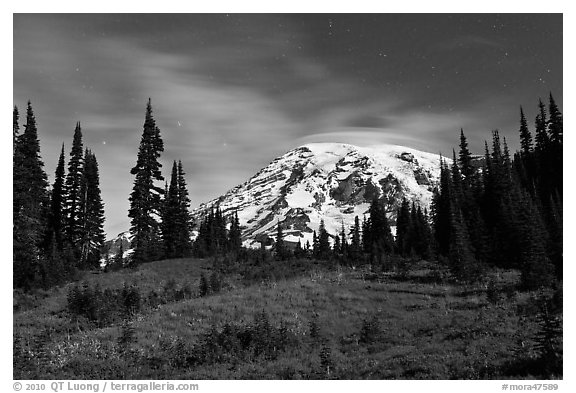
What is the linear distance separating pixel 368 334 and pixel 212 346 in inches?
239

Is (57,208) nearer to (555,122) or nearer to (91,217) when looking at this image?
(91,217)

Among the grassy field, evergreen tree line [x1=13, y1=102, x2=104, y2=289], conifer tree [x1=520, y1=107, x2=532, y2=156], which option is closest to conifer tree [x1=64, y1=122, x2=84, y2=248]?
evergreen tree line [x1=13, y1=102, x2=104, y2=289]

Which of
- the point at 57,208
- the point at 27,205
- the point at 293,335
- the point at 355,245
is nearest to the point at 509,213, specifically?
the point at 355,245

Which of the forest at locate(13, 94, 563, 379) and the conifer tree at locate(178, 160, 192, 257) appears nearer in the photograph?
the forest at locate(13, 94, 563, 379)

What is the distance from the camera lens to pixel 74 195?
47500 millimetres

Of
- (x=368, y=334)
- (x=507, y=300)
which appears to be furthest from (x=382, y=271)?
(x=368, y=334)

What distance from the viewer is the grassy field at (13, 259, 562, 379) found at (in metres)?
12.9

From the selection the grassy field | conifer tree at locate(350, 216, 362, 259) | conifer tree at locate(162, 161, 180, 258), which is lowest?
the grassy field

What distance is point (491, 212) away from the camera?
2126 inches

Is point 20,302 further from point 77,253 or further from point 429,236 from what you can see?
point 429,236

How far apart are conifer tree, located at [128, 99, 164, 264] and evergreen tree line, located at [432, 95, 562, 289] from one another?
27.2 m

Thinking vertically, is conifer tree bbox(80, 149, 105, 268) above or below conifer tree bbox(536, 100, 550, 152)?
below

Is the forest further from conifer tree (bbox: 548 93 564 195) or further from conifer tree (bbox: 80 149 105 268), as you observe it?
conifer tree (bbox: 548 93 564 195)

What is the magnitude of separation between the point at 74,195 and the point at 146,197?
1001cm
